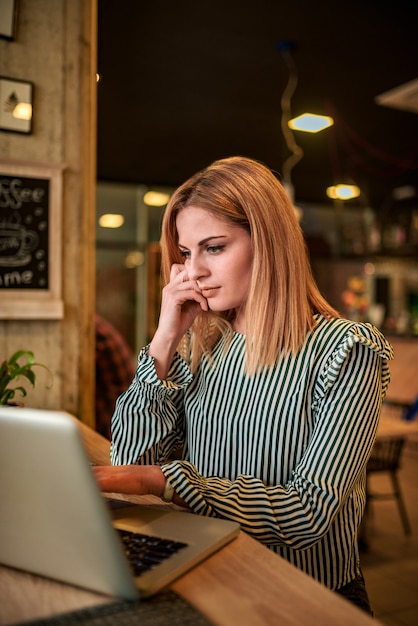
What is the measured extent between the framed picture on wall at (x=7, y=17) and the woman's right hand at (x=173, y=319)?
1.52 m

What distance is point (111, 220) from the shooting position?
774 cm

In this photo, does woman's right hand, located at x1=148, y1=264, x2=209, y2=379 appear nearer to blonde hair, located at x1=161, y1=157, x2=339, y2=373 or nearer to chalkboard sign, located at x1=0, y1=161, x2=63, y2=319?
blonde hair, located at x1=161, y1=157, x2=339, y2=373

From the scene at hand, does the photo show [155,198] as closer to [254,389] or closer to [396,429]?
[396,429]

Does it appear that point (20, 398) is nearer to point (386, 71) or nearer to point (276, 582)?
point (276, 582)

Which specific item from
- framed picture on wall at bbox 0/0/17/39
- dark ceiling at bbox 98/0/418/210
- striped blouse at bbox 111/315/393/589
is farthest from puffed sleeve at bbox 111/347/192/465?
dark ceiling at bbox 98/0/418/210

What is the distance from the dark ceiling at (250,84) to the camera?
11.3ft

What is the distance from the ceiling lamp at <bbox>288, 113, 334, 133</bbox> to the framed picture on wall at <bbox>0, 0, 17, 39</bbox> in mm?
3243

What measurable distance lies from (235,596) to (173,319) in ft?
2.39

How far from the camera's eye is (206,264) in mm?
1299

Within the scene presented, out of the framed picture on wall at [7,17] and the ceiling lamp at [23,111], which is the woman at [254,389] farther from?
the framed picture on wall at [7,17]

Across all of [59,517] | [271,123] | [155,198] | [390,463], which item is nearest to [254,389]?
[59,517]

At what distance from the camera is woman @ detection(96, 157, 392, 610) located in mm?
1058

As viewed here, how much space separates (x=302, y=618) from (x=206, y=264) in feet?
2.55

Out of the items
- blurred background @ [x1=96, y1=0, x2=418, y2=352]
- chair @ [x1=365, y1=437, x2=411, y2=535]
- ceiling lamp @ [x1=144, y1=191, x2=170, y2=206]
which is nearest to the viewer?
chair @ [x1=365, y1=437, x2=411, y2=535]
